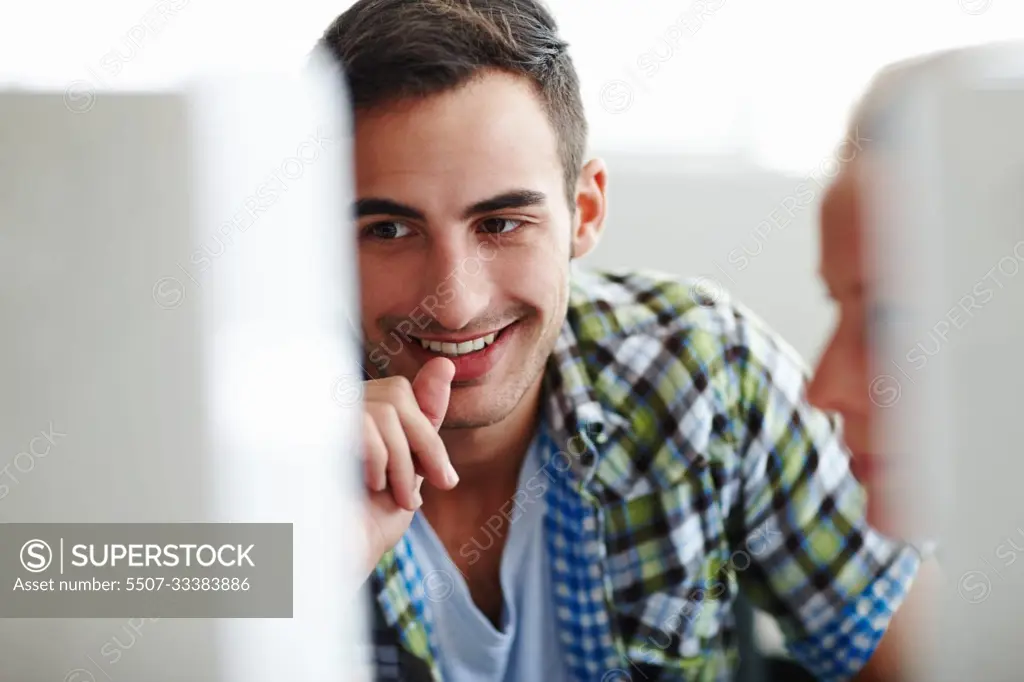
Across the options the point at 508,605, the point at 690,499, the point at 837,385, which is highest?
the point at 837,385

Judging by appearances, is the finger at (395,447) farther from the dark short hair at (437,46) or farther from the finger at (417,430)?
the dark short hair at (437,46)

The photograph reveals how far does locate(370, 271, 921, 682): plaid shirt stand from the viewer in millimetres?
986

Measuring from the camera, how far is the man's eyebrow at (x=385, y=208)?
89 centimetres

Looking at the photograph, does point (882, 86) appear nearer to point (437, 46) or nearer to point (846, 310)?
point (846, 310)

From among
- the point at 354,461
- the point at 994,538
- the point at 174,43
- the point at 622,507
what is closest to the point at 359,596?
the point at 354,461

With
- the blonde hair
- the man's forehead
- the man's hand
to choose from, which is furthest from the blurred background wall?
the man's hand

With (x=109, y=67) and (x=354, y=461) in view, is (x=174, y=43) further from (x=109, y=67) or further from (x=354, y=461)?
(x=354, y=461)

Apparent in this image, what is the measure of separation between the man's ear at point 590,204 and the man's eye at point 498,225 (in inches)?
3.1

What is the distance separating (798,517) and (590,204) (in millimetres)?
430

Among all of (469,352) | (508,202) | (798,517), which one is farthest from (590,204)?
(798,517)

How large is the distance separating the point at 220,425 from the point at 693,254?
1.76ft

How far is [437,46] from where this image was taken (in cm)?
87

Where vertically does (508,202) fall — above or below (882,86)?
below

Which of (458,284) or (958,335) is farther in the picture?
(958,335)
